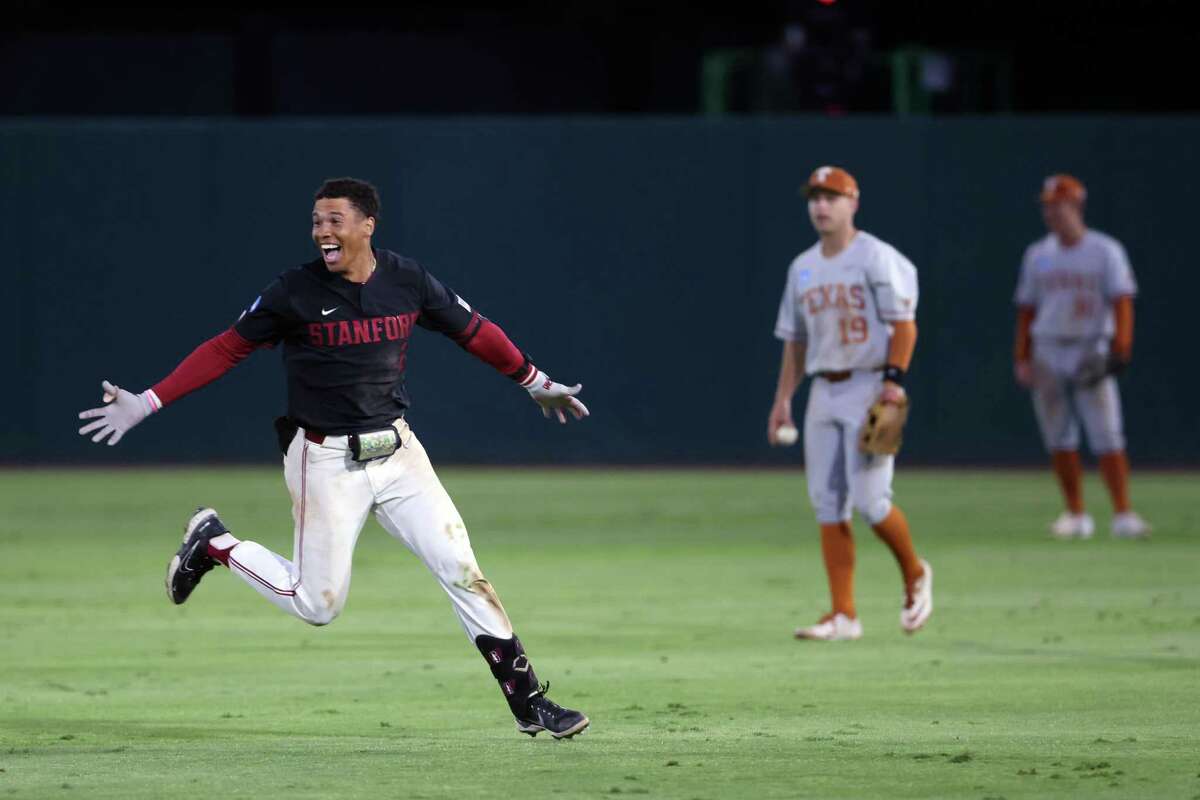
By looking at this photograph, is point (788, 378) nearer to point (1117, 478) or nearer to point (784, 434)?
point (784, 434)

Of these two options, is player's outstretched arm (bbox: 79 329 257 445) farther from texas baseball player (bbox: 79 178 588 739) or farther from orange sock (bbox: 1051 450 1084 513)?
orange sock (bbox: 1051 450 1084 513)

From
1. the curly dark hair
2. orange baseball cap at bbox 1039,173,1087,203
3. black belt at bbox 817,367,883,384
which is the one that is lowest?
black belt at bbox 817,367,883,384

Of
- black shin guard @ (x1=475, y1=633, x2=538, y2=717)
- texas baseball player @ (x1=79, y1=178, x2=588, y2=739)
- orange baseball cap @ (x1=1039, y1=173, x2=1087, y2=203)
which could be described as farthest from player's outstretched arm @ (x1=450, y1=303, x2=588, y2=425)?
orange baseball cap @ (x1=1039, y1=173, x2=1087, y2=203)

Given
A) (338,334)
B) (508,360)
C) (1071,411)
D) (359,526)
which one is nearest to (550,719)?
(359,526)

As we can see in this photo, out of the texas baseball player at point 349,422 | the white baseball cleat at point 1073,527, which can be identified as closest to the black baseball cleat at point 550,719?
the texas baseball player at point 349,422

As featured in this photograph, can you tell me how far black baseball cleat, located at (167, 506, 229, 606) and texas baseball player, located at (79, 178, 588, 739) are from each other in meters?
0.51

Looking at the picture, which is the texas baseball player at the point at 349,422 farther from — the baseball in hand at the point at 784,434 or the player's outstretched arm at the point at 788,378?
the player's outstretched arm at the point at 788,378

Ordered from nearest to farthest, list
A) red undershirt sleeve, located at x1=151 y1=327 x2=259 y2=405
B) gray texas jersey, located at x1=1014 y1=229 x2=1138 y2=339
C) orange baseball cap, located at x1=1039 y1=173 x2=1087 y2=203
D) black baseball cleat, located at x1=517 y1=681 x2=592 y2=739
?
black baseball cleat, located at x1=517 y1=681 x2=592 y2=739, red undershirt sleeve, located at x1=151 y1=327 x2=259 y2=405, orange baseball cap, located at x1=1039 y1=173 x2=1087 y2=203, gray texas jersey, located at x1=1014 y1=229 x2=1138 y2=339

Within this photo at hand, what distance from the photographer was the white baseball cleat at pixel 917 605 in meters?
11.0

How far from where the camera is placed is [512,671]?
794cm

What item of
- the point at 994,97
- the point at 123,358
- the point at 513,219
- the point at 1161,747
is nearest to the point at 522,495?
the point at 513,219

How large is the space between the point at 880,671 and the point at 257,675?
2.97 meters

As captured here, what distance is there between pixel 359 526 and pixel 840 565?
12.5 ft

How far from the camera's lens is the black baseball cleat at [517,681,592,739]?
7902 millimetres
